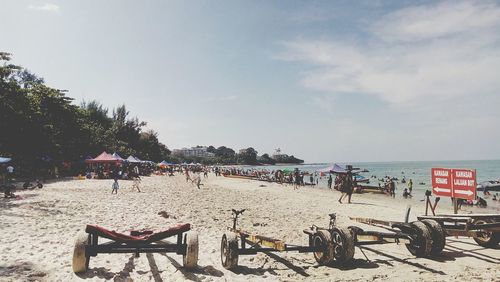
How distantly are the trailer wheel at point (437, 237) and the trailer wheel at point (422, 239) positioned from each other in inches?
4.8

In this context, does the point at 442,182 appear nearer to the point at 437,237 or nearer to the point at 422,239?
the point at 437,237

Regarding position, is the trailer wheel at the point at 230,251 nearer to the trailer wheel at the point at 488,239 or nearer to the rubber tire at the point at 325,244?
the rubber tire at the point at 325,244

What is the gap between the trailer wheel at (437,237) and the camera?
850 cm

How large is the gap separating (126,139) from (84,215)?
71.2 metres

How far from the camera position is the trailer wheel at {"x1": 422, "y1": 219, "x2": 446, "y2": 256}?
850 cm

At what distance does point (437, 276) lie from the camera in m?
7.25

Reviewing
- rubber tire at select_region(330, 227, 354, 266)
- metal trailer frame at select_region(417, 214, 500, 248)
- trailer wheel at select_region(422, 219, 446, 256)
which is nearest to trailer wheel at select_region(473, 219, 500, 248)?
metal trailer frame at select_region(417, 214, 500, 248)

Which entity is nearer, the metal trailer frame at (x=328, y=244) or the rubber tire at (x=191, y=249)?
the rubber tire at (x=191, y=249)

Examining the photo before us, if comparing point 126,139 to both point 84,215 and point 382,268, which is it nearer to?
point 84,215

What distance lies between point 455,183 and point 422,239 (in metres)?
4.12

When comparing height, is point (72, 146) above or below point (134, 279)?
above

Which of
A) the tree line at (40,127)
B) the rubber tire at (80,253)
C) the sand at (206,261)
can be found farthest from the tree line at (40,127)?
the rubber tire at (80,253)

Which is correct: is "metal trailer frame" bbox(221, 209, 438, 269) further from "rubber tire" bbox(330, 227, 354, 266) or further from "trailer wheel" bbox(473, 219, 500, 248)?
"trailer wheel" bbox(473, 219, 500, 248)

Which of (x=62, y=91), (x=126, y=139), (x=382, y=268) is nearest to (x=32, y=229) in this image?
(x=382, y=268)
